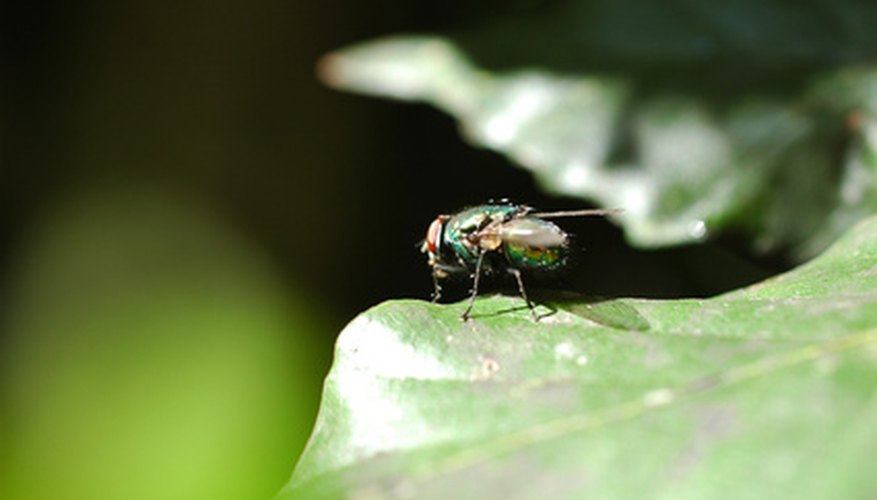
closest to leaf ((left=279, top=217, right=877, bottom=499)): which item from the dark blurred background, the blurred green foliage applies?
the blurred green foliage

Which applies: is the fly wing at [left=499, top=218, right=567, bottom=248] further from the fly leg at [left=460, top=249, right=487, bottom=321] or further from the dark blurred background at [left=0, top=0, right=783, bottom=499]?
the dark blurred background at [left=0, top=0, right=783, bottom=499]

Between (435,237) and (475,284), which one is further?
(435,237)

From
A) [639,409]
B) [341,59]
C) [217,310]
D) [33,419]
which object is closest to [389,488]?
[639,409]

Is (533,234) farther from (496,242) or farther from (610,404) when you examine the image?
(610,404)

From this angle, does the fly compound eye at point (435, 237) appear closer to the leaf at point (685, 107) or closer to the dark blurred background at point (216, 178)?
the leaf at point (685, 107)

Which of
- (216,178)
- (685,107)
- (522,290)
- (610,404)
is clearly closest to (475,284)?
(522,290)

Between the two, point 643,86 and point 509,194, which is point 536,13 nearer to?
point 643,86

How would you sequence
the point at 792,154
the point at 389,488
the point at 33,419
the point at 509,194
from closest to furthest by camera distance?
1. the point at 389,488
2. the point at 33,419
3. the point at 792,154
4. the point at 509,194
